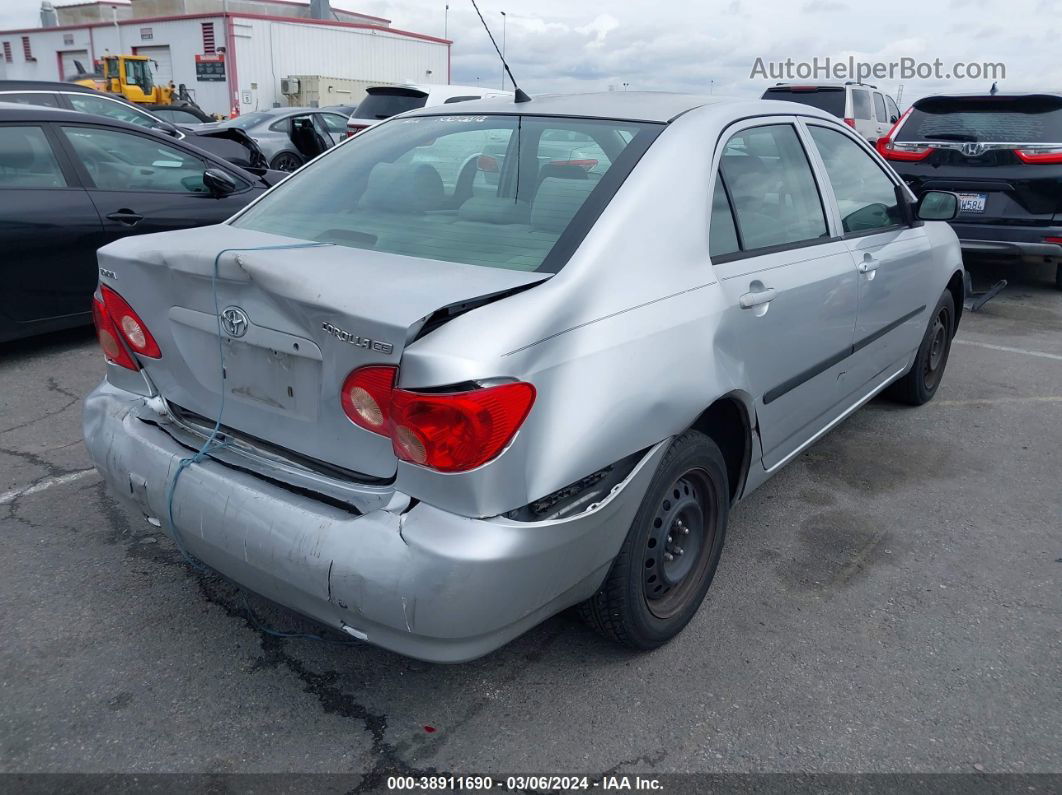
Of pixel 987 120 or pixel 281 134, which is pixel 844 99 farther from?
pixel 281 134

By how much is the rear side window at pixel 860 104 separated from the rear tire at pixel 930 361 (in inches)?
353

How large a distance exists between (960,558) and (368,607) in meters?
2.35

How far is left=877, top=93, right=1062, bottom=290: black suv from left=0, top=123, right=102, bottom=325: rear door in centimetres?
640

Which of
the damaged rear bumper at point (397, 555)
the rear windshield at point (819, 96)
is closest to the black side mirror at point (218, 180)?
the damaged rear bumper at point (397, 555)

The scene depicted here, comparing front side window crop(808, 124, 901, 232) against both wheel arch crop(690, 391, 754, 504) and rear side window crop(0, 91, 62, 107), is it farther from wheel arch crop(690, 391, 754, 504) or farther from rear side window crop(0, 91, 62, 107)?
rear side window crop(0, 91, 62, 107)

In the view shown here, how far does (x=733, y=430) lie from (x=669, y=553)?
487 millimetres

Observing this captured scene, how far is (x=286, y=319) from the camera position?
81.7 inches

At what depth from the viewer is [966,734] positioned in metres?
2.31

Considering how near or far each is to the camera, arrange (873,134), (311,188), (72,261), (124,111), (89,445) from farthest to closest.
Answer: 1. (873,134)
2. (124,111)
3. (72,261)
4. (311,188)
5. (89,445)

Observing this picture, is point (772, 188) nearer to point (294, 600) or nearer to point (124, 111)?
point (294, 600)

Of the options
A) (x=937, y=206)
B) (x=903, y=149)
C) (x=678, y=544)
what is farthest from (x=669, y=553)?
(x=903, y=149)

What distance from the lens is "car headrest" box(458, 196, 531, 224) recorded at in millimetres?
2520

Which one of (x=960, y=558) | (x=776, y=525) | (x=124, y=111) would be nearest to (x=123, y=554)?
(x=776, y=525)

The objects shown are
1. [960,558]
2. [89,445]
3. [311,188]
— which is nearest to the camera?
[89,445]
